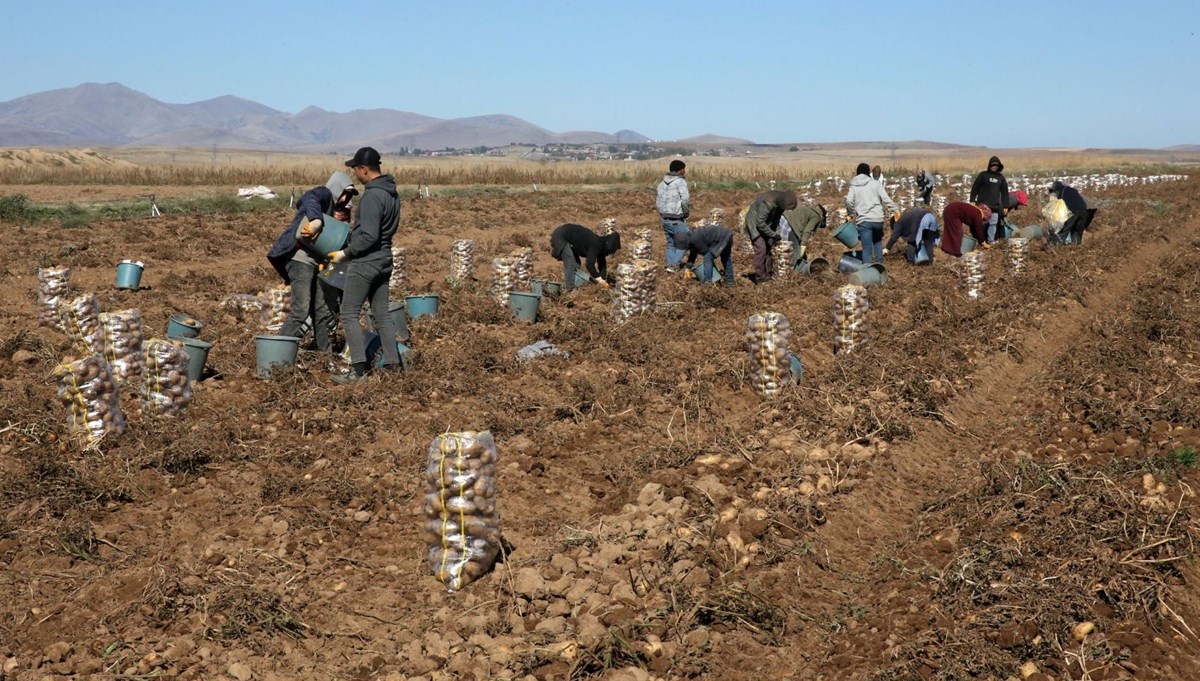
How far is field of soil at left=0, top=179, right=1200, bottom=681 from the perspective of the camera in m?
3.88

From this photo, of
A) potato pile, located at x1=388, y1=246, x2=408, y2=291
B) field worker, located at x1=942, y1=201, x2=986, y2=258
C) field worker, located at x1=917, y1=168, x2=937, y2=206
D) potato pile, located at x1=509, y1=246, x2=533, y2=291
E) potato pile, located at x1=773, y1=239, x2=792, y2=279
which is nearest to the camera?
potato pile, located at x1=509, y1=246, x2=533, y2=291

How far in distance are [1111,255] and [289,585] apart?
1267 cm

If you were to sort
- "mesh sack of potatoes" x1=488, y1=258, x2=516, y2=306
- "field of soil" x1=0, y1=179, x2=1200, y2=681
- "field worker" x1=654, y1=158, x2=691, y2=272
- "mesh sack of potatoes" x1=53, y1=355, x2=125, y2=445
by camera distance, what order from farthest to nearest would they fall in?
"field worker" x1=654, y1=158, x2=691, y2=272 < "mesh sack of potatoes" x1=488, y1=258, x2=516, y2=306 < "mesh sack of potatoes" x1=53, y1=355, x2=125, y2=445 < "field of soil" x1=0, y1=179, x2=1200, y2=681

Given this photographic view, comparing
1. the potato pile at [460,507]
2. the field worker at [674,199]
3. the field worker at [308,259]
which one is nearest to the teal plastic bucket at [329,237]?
the field worker at [308,259]

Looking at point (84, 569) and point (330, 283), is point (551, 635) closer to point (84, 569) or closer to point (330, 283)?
point (84, 569)

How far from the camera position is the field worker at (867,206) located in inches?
478

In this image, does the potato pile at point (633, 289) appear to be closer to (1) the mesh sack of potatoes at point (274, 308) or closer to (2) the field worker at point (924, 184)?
(1) the mesh sack of potatoes at point (274, 308)

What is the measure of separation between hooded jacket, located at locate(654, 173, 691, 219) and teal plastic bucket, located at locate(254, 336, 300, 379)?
5310 millimetres

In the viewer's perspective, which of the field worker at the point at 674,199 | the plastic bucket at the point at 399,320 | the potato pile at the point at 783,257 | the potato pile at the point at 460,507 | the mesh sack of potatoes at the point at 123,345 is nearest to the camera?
the potato pile at the point at 460,507

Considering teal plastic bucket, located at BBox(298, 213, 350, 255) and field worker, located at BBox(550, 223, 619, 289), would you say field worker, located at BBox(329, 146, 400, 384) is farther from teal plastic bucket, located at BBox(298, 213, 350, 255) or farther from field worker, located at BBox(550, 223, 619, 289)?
field worker, located at BBox(550, 223, 619, 289)

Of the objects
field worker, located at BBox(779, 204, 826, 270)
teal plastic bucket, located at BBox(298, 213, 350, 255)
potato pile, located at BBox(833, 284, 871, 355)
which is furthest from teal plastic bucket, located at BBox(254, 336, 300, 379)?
field worker, located at BBox(779, 204, 826, 270)

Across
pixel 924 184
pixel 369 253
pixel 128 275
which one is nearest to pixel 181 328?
pixel 369 253

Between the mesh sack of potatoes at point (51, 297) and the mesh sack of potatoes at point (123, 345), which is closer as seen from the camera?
the mesh sack of potatoes at point (123, 345)

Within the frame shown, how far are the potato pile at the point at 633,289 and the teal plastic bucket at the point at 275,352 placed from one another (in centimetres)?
334
